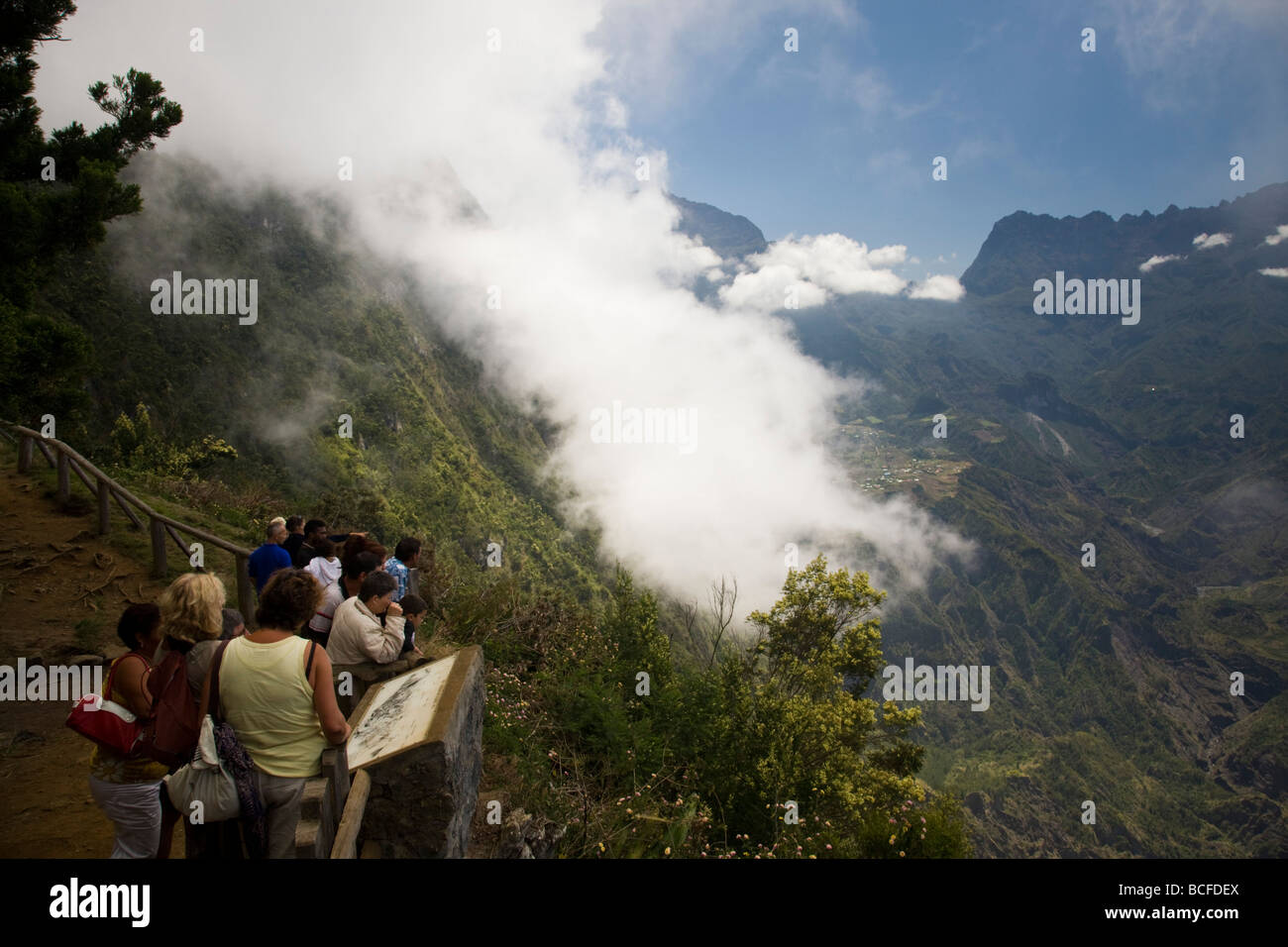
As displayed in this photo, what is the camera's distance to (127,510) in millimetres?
10141

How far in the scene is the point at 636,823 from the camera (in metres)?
6.46

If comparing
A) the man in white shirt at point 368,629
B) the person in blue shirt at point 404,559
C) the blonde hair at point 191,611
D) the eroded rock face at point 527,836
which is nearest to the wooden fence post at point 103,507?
the person in blue shirt at point 404,559

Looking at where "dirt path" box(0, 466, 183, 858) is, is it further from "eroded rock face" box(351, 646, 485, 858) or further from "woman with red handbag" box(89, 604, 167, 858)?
"eroded rock face" box(351, 646, 485, 858)

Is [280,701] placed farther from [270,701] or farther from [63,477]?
[63,477]

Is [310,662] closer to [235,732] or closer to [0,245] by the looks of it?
[235,732]

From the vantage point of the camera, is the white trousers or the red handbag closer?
the red handbag

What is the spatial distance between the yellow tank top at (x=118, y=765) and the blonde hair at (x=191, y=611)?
0.38 metres

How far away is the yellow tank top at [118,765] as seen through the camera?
137 inches

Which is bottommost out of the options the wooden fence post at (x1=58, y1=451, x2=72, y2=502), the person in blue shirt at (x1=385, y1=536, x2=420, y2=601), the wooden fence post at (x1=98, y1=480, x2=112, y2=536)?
the person in blue shirt at (x1=385, y1=536, x2=420, y2=601)

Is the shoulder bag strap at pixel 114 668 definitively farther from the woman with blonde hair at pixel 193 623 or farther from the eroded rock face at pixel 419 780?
the eroded rock face at pixel 419 780

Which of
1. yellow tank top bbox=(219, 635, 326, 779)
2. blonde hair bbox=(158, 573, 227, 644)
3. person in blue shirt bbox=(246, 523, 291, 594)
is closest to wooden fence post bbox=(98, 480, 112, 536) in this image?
person in blue shirt bbox=(246, 523, 291, 594)

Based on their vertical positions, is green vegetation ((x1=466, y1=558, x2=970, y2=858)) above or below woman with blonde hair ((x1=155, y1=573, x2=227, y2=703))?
below

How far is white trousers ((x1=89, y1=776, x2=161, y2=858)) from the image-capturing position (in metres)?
3.49
